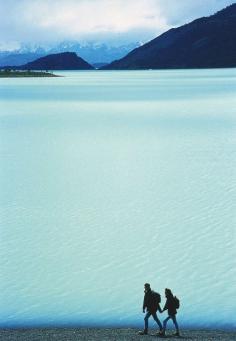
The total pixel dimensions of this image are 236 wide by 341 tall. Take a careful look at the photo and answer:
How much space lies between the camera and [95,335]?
13.7 m

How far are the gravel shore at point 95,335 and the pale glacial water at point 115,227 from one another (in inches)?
25.5

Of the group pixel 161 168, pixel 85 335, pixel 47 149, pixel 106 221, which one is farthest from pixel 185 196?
pixel 47 149

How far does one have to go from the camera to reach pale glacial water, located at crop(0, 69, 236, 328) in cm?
1605

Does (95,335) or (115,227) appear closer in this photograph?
(95,335)

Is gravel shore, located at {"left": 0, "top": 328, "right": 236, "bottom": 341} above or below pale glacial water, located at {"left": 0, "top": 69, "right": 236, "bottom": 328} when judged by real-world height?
below

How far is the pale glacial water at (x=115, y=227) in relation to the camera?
16047 mm

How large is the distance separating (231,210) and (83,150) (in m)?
19.2

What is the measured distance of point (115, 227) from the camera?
23.0 metres

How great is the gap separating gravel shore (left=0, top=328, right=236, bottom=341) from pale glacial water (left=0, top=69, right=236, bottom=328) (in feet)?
2.12

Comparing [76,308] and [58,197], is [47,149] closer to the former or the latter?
[58,197]

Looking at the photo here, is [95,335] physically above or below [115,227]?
below

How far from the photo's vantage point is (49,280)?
17625mm

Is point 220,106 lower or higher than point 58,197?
higher

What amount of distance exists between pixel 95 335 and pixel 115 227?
Result: 9415 mm
